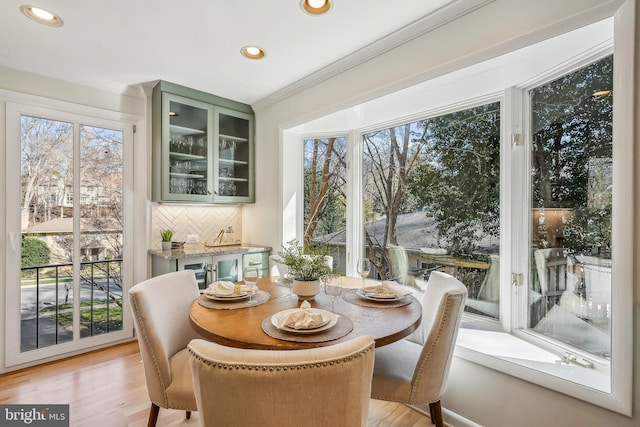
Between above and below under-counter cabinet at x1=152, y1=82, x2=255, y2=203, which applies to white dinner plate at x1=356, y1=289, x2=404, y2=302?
below

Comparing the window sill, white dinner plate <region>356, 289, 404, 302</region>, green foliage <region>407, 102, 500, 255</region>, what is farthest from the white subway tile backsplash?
the window sill

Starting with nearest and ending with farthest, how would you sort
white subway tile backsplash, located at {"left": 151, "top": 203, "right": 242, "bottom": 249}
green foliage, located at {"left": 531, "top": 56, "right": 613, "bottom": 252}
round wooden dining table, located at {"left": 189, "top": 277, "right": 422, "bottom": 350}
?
round wooden dining table, located at {"left": 189, "top": 277, "right": 422, "bottom": 350} → green foliage, located at {"left": 531, "top": 56, "right": 613, "bottom": 252} → white subway tile backsplash, located at {"left": 151, "top": 203, "right": 242, "bottom": 249}

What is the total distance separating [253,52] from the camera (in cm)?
234

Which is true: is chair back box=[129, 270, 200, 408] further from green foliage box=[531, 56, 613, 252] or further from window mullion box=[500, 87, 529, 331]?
green foliage box=[531, 56, 613, 252]

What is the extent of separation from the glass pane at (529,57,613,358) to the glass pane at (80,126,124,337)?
11.3 feet

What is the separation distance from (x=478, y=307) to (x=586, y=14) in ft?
5.73

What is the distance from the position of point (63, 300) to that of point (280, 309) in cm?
242

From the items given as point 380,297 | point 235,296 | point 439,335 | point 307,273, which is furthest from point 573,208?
point 235,296

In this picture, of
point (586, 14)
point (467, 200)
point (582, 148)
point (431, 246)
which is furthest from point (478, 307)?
point (586, 14)

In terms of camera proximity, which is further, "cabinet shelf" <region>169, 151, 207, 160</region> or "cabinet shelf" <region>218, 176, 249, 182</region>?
"cabinet shelf" <region>218, 176, 249, 182</region>

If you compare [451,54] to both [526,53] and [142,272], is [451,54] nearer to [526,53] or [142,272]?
[526,53]

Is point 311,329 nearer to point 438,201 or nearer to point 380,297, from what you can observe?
point 380,297

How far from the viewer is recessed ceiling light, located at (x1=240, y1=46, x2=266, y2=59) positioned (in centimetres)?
227

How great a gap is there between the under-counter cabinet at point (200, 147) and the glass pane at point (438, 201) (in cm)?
141
